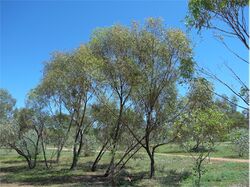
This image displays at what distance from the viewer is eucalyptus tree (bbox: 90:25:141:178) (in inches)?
922

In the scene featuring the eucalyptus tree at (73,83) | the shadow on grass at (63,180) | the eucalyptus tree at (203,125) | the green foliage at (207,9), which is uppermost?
the eucalyptus tree at (73,83)

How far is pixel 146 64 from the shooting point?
917 inches

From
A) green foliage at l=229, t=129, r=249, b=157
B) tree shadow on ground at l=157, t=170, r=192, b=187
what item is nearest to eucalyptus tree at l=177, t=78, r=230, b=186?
green foliage at l=229, t=129, r=249, b=157

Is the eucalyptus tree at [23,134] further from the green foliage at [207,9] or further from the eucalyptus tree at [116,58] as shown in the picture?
the green foliage at [207,9]

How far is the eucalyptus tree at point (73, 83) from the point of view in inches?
984

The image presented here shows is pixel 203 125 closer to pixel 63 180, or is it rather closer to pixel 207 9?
pixel 207 9

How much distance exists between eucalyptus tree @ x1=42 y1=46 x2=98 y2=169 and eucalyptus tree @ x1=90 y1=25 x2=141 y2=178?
0.84m

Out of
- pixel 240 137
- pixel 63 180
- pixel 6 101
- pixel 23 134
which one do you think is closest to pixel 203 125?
pixel 240 137

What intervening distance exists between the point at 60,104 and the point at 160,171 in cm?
1032

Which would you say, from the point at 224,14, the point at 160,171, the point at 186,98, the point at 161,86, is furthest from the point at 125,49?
the point at 224,14

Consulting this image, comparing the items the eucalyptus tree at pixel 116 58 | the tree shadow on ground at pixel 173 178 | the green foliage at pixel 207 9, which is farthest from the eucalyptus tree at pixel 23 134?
the green foliage at pixel 207 9

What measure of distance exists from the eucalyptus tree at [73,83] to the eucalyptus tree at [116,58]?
0.84 m

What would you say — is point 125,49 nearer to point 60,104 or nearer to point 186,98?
point 186,98

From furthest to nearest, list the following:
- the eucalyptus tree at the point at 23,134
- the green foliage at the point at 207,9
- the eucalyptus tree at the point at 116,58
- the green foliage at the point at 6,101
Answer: the green foliage at the point at 6,101 → the eucalyptus tree at the point at 23,134 → the eucalyptus tree at the point at 116,58 → the green foliage at the point at 207,9
